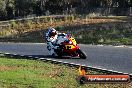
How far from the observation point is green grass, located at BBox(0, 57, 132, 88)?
1369 cm

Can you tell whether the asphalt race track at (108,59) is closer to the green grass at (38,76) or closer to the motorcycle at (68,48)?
the motorcycle at (68,48)

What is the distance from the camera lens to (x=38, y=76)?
1534 cm

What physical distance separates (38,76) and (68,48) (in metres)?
5.34

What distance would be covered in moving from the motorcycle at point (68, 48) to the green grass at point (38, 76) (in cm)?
183

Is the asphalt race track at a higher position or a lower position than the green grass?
lower

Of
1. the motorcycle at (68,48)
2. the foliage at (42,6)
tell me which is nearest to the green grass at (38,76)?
the motorcycle at (68,48)

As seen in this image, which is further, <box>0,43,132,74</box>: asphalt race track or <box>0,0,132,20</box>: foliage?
<box>0,0,132,20</box>: foliage

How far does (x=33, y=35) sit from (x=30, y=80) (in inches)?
951

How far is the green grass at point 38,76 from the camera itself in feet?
44.9

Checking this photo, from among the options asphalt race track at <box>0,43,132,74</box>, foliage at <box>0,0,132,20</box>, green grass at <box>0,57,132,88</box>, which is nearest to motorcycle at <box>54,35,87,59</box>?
asphalt race track at <box>0,43,132,74</box>

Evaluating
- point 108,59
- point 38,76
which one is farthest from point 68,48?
point 38,76

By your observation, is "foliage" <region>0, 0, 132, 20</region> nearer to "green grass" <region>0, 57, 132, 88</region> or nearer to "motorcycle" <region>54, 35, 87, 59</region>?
"motorcycle" <region>54, 35, 87, 59</region>

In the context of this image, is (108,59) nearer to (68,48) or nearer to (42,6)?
(68,48)

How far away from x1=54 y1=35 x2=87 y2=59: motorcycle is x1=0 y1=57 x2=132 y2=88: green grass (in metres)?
1.83
